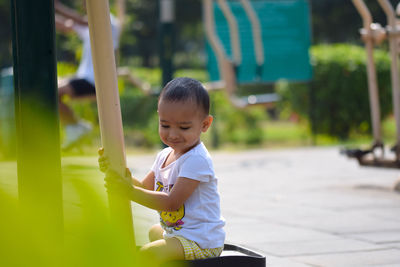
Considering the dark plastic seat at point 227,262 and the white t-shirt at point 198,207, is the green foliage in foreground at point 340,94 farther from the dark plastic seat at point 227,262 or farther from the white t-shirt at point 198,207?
the dark plastic seat at point 227,262

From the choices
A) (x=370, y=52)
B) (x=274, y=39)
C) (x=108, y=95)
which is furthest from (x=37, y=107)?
(x=274, y=39)

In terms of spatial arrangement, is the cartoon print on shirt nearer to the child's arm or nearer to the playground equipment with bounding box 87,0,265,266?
the child's arm

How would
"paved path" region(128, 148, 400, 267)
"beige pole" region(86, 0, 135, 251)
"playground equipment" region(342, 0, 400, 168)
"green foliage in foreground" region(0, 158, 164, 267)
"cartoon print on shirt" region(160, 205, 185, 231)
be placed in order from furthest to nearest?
"playground equipment" region(342, 0, 400, 168), "paved path" region(128, 148, 400, 267), "cartoon print on shirt" region(160, 205, 185, 231), "beige pole" region(86, 0, 135, 251), "green foliage in foreground" region(0, 158, 164, 267)

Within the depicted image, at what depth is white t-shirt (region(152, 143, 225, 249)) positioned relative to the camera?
2.04m

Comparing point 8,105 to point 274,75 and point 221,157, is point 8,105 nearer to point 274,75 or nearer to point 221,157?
point 221,157

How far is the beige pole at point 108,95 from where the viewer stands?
1.80 m

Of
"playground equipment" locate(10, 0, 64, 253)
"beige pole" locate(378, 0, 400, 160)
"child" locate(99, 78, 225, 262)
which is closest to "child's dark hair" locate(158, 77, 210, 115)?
"child" locate(99, 78, 225, 262)

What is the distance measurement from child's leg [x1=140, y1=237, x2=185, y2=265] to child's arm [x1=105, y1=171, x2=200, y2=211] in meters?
0.11

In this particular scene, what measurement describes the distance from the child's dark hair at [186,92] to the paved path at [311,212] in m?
0.36

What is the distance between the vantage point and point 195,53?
31141 mm

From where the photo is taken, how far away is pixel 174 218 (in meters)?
2.09

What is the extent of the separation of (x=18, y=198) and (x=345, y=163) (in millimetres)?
5679

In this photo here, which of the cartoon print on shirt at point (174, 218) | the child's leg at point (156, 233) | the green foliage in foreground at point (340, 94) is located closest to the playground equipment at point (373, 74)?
the child's leg at point (156, 233)

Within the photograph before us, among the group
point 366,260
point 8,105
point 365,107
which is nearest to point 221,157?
point 8,105
